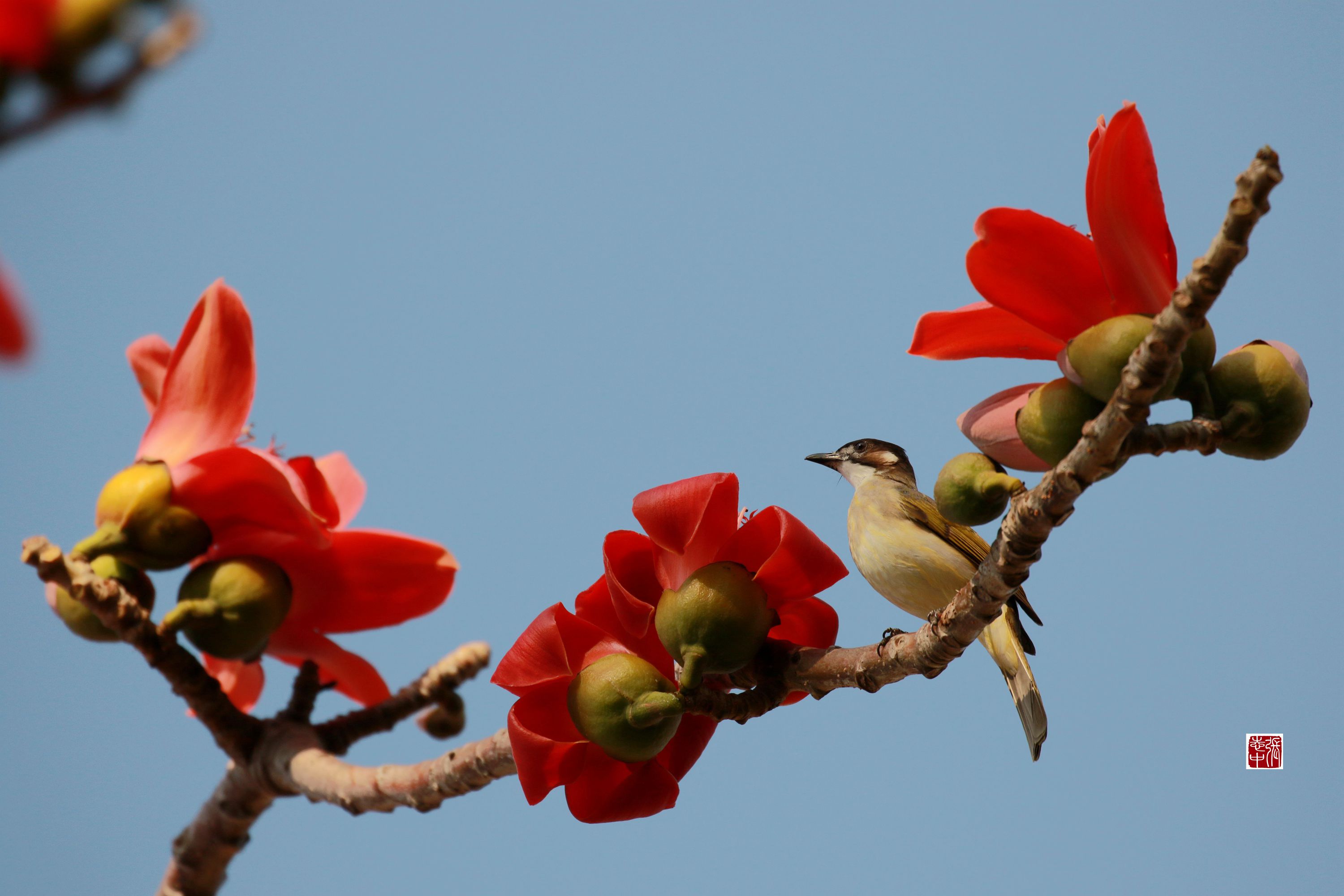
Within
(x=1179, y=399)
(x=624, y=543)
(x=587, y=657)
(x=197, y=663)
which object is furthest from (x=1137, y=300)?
(x=197, y=663)

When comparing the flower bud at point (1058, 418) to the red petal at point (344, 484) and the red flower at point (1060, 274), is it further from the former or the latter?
the red petal at point (344, 484)

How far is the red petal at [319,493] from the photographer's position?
7.11 ft

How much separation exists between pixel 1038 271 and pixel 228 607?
1.60m

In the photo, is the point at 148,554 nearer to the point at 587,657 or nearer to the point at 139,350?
the point at 139,350

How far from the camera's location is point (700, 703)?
152 cm

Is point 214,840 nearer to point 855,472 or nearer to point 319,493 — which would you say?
point 319,493

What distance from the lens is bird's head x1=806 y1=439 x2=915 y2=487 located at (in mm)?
3830

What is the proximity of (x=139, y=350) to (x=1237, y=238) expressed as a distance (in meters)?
2.22

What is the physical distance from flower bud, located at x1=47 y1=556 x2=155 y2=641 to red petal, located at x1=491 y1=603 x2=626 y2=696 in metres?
0.94

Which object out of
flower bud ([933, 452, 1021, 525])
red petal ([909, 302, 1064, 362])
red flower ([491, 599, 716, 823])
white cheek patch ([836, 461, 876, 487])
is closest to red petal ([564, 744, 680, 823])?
red flower ([491, 599, 716, 823])

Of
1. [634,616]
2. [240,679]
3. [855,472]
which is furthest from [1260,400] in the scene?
[855,472]

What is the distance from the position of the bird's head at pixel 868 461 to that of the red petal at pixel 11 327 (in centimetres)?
343

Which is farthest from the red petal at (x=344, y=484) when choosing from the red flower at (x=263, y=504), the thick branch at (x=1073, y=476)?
the thick branch at (x=1073, y=476)

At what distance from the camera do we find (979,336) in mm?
1447
